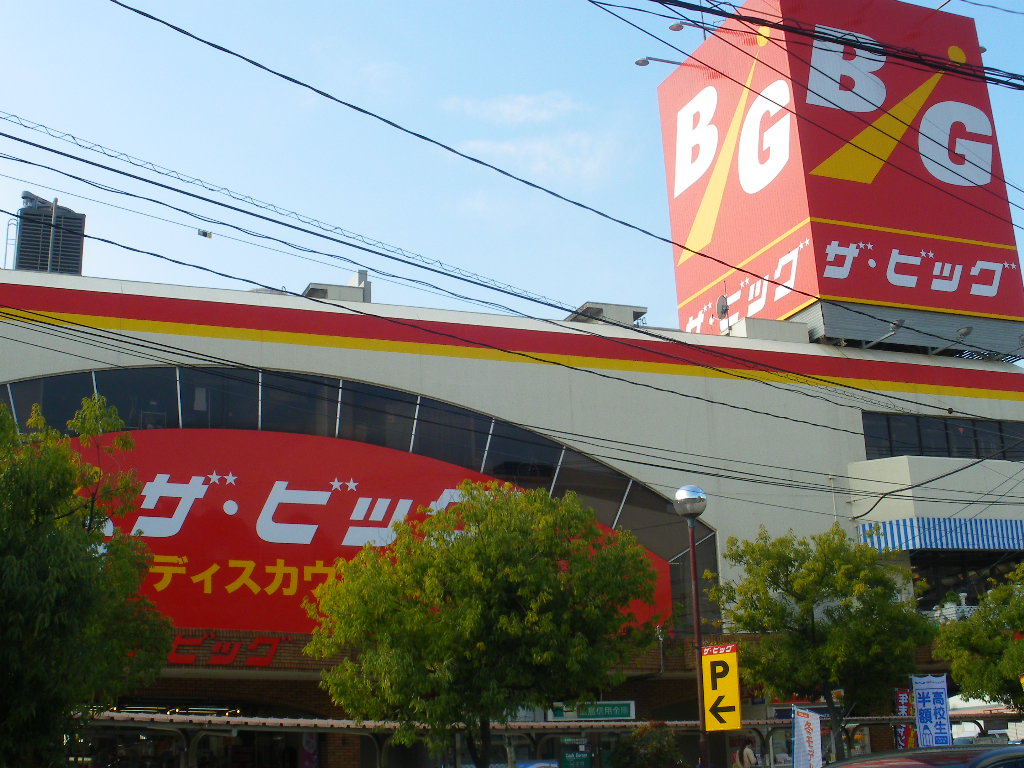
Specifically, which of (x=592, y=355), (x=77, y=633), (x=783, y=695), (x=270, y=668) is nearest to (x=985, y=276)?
(x=592, y=355)

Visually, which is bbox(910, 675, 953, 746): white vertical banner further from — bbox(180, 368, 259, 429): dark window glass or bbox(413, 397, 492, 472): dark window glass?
bbox(180, 368, 259, 429): dark window glass

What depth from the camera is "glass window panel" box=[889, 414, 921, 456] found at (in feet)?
118

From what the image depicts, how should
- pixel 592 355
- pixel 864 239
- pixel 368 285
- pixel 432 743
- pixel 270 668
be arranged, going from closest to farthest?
1. pixel 432 743
2. pixel 270 668
3. pixel 592 355
4. pixel 368 285
5. pixel 864 239

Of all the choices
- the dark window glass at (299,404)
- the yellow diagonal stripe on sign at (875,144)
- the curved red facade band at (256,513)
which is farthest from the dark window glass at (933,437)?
the dark window glass at (299,404)

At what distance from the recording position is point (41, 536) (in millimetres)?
12602

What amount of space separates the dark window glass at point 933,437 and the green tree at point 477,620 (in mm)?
18352

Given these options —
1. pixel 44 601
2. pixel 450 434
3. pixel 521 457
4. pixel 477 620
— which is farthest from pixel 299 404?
pixel 44 601

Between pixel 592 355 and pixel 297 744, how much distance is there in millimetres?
13015

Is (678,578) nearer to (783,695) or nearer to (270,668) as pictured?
(783,695)

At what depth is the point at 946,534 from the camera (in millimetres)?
33875

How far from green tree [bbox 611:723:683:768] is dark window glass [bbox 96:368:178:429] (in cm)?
1309

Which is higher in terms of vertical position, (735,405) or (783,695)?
(735,405)

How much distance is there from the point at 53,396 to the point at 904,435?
24933 mm

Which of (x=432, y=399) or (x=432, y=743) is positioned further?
(x=432, y=399)
